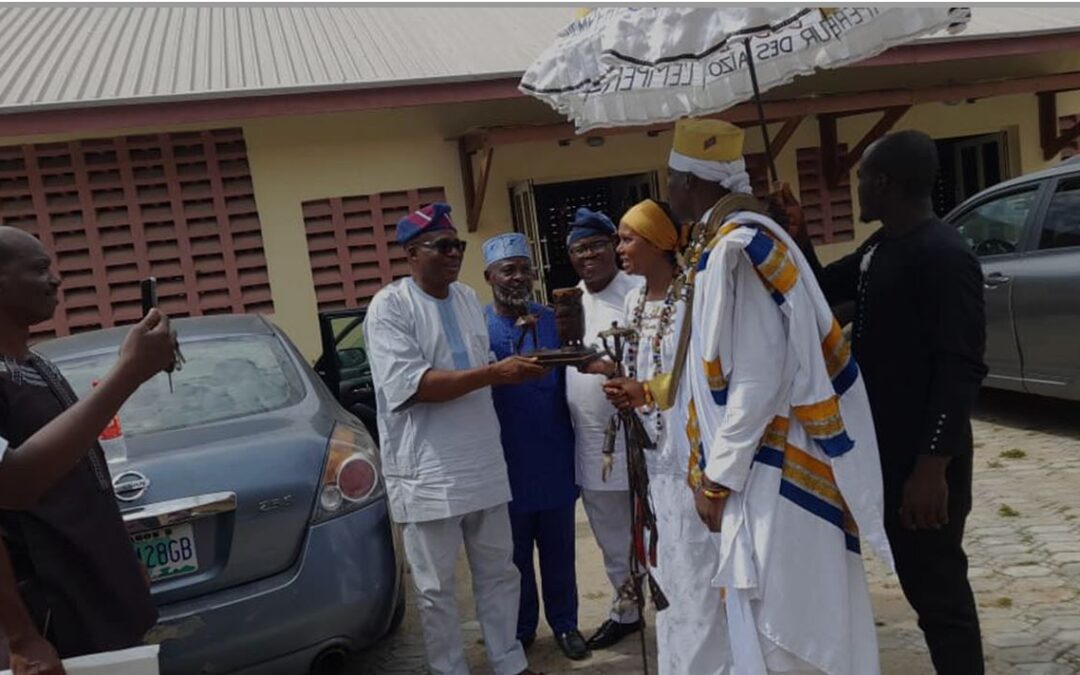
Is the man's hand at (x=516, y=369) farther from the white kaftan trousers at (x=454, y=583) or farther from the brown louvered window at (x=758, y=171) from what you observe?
the brown louvered window at (x=758, y=171)

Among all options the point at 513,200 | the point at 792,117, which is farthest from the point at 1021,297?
the point at 513,200

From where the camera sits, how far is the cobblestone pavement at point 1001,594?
3031 mm

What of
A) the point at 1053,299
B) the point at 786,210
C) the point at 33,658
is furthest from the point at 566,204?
the point at 33,658

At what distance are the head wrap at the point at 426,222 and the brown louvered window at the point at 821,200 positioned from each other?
6.79m

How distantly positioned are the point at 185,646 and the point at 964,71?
9.53 m

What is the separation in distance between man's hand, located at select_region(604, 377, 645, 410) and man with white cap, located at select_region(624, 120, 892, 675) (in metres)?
0.40

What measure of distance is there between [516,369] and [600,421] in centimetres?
66

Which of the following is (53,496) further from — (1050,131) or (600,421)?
(1050,131)

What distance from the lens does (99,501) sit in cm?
186

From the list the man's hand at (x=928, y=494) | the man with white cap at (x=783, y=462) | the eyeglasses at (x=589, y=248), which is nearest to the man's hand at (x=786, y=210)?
the man with white cap at (x=783, y=462)

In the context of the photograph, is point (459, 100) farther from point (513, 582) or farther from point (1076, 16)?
point (1076, 16)

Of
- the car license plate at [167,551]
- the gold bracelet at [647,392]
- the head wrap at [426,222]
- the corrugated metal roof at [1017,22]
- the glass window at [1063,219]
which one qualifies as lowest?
the car license plate at [167,551]

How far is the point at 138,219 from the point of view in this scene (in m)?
7.19

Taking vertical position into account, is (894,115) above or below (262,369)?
above
